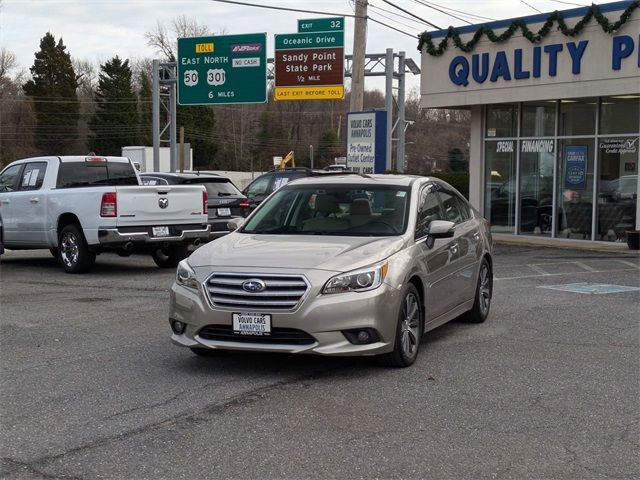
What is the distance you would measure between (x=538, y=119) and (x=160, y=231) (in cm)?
1051

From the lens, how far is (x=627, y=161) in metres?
18.4

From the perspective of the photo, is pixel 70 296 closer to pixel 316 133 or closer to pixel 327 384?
pixel 327 384

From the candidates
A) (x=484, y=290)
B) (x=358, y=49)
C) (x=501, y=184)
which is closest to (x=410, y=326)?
(x=484, y=290)

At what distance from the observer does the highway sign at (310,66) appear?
2653cm

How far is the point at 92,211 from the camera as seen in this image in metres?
13.3

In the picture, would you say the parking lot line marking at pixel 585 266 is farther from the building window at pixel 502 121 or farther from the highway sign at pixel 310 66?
the highway sign at pixel 310 66

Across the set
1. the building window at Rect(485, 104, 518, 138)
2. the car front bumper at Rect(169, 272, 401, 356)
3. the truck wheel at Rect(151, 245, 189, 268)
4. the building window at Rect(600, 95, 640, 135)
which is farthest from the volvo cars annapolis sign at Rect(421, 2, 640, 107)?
the car front bumper at Rect(169, 272, 401, 356)

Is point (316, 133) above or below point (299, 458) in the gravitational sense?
above

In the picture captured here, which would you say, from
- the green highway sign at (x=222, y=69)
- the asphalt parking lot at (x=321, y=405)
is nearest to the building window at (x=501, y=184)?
the green highway sign at (x=222, y=69)

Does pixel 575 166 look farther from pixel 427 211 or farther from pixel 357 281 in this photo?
pixel 357 281

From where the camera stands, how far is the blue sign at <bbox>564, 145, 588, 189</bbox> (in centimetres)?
1912

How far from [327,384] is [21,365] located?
2.72 metres

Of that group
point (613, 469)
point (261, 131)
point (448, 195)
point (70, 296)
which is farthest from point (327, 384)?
point (261, 131)

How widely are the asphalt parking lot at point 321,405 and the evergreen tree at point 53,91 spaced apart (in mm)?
71913
